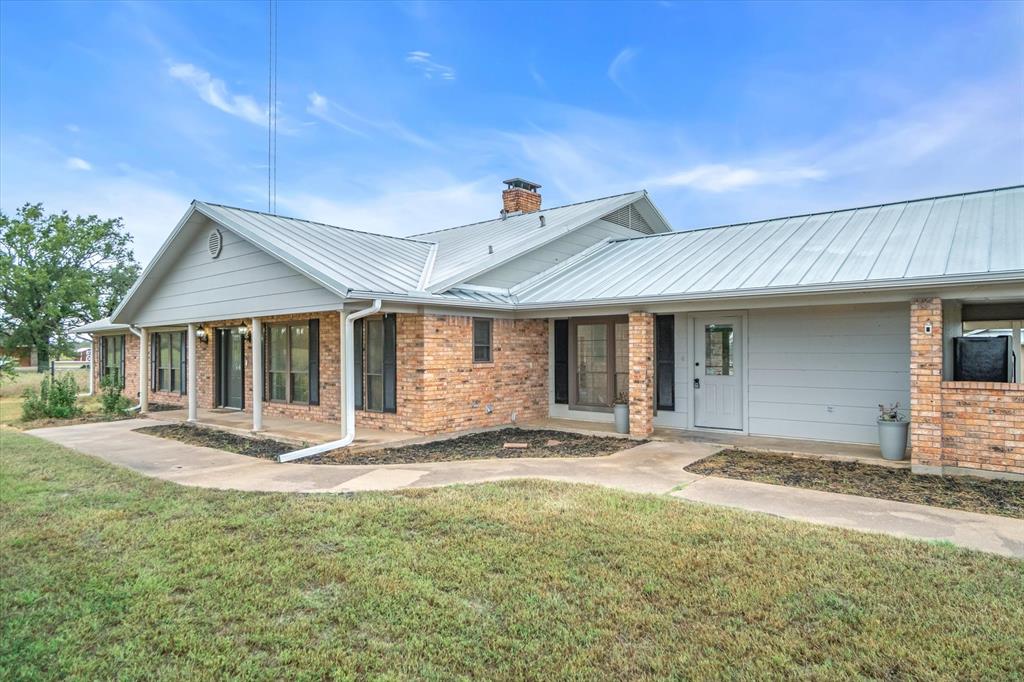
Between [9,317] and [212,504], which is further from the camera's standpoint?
[9,317]

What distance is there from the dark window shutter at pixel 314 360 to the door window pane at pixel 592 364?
527cm

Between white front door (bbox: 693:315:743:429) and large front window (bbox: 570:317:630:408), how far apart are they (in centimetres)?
132

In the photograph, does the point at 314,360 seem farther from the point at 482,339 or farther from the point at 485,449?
the point at 485,449

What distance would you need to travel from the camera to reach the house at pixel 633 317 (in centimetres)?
754

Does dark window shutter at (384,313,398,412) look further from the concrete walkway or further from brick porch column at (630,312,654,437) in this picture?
brick porch column at (630,312,654,437)

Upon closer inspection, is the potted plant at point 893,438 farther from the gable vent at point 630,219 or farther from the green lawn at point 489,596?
the gable vent at point 630,219

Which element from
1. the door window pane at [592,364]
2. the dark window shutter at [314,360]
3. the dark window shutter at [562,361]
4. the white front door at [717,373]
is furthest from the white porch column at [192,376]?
the white front door at [717,373]

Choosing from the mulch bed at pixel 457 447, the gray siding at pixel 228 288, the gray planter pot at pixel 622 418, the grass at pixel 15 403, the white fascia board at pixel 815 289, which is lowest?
the grass at pixel 15 403

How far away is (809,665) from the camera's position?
311cm

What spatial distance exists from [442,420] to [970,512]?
7.26 meters

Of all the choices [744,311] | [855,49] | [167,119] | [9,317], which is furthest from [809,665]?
[9,317]

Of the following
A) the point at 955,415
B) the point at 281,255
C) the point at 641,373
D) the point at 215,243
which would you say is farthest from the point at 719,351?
the point at 215,243

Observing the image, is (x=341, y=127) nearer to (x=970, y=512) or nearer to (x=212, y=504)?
(x=212, y=504)

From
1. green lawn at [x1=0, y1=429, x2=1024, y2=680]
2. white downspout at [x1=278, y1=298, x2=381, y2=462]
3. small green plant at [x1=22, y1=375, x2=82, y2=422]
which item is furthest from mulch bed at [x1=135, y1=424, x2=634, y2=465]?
small green plant at [x1=22, y1=375, x2=82, y2=422]
